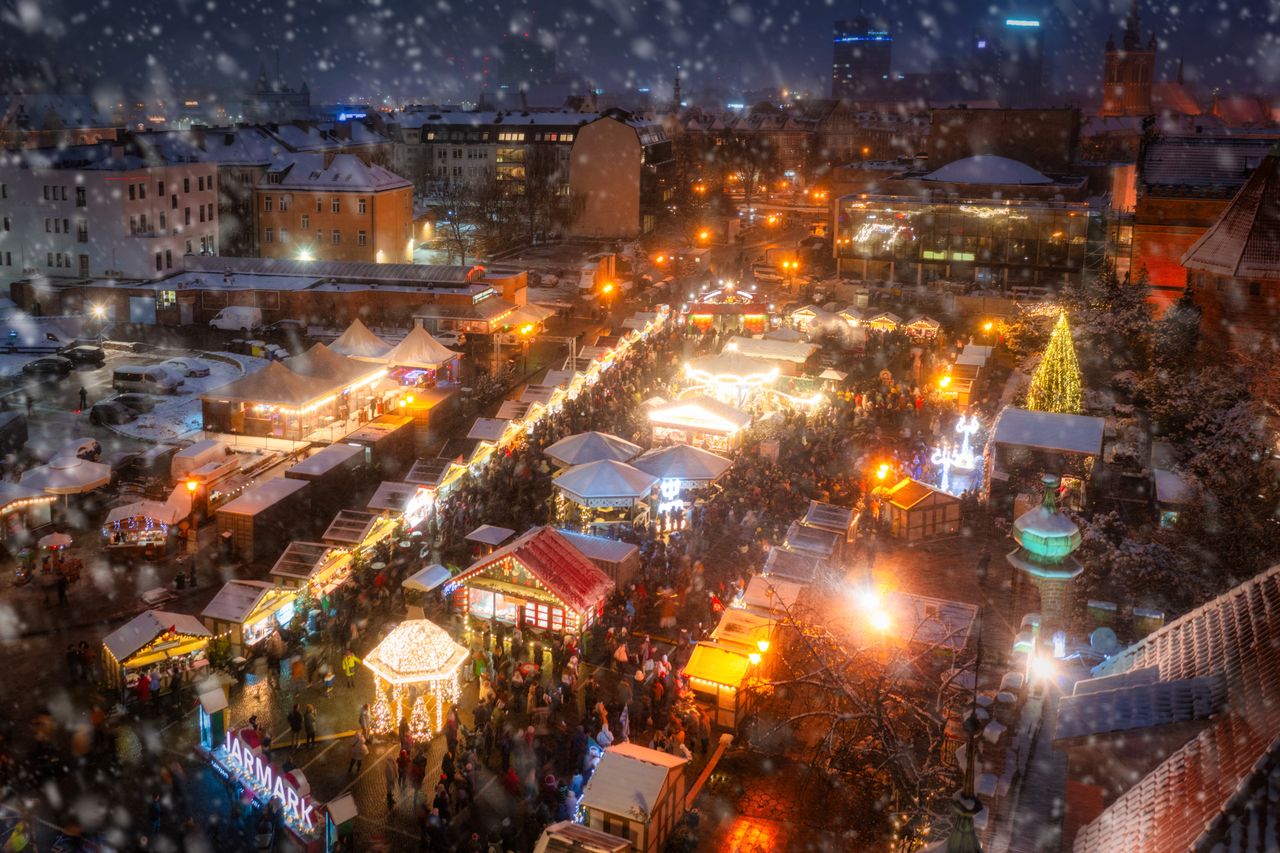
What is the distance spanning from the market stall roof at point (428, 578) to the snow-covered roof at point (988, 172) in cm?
3017

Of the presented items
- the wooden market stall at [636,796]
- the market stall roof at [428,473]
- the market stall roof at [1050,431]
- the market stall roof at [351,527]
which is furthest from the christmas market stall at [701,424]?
the wooden market stall at [636,796]

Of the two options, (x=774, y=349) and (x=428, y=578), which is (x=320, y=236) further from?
(x=428, y=578)

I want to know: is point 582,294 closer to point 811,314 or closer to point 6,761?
point 811,314

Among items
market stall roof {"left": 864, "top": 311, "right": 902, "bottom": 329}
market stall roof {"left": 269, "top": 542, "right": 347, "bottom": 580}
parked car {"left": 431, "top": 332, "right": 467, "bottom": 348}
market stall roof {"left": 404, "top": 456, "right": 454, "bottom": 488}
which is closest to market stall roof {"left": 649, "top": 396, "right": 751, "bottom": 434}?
market stall roof {"left": 404, "top": 456, "right": 454, "bottom": 488}

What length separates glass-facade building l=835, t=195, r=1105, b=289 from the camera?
37.8 metres

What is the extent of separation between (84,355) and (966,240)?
94.6 ft

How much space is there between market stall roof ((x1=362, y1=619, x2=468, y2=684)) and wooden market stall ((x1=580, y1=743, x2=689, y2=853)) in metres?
2.90

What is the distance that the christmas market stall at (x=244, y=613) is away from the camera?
566 inches

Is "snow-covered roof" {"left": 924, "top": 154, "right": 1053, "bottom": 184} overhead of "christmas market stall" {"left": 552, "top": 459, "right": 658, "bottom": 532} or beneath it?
overhead

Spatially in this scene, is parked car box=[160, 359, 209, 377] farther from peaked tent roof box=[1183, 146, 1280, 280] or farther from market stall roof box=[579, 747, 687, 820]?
peaked tent roof box=[1183, 146, 1280, 280]

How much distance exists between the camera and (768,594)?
47.7 ft

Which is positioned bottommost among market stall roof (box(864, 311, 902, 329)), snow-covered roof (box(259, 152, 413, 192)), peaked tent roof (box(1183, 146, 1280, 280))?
market stall roof (box(864, 311, 902, 329))

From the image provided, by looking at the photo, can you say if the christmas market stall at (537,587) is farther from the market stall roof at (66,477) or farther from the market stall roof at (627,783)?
the market stall roof at (66,477)

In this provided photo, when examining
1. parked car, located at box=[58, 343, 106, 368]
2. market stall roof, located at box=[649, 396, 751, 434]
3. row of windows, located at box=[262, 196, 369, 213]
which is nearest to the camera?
market stall roof, located at box=[649, 396, 751, 434]
